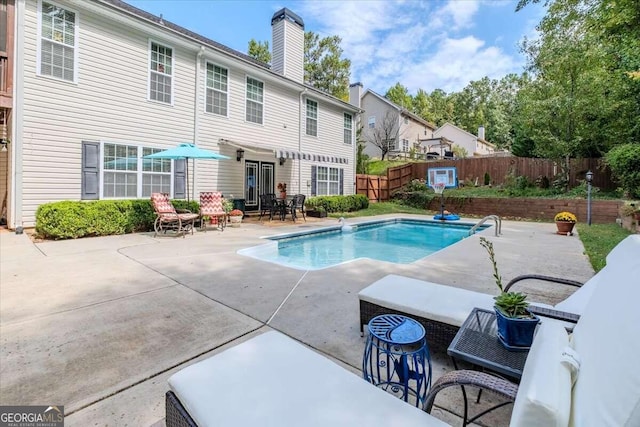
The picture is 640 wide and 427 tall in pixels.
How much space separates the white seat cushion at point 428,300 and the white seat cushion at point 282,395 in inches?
44.7

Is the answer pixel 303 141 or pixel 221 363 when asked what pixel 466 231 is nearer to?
pixel 303 141

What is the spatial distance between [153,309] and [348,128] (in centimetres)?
1510

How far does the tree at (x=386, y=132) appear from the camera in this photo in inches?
1089

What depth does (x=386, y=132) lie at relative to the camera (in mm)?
27812

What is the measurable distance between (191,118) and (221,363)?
1027 centimetres

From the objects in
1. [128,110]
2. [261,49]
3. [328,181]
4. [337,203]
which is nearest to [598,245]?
[337,203]

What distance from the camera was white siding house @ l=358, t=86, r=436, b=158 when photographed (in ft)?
91.1

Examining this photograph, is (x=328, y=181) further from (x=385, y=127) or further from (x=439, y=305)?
(x=385, y=127)

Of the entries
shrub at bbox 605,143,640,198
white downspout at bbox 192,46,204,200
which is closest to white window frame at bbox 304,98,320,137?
white downspout at bbox 192,46,204,200

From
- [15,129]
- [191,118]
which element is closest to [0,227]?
[15,129]

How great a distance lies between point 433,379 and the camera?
228 centimetres

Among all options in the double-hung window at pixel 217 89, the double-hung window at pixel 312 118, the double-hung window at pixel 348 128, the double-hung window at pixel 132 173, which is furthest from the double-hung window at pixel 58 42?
the double-hung window at pixel 348 128

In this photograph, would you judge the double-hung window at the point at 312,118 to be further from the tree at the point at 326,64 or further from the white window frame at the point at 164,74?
the tree at the point at 326,64

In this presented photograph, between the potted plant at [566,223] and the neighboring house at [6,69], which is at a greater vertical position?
the neighboring house at [6,69]
